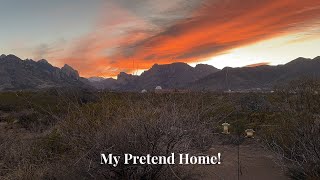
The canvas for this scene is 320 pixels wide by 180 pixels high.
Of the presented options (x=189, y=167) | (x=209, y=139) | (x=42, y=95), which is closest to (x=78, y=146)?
(x=189, y=167)

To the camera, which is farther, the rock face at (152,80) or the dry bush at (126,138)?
the rock face at (152,80)

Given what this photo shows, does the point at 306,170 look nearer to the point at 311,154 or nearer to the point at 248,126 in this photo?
the point at 311,154

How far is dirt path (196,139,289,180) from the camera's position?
8.98 m

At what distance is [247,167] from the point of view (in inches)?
398

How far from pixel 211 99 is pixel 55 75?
123m

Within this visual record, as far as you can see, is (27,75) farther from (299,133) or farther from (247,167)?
(299,133)

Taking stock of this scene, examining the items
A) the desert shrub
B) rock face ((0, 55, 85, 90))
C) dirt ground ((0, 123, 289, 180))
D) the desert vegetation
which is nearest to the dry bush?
the desert vegetation

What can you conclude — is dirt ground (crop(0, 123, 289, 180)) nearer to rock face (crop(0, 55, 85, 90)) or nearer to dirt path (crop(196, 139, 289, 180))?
dirt path (crop(196, 139, 289, 180))

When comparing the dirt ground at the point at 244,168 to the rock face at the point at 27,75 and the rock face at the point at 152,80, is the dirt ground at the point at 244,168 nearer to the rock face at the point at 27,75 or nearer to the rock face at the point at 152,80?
the rock face at the point at 152,80

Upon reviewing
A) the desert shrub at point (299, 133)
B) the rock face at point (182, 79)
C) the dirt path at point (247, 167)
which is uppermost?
the rock face at point (182, 79)

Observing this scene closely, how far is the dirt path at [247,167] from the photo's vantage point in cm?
898

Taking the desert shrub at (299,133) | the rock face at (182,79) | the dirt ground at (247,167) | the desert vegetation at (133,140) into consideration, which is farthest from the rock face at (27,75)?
the desert vegetation at (133,140)

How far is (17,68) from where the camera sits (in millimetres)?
121500

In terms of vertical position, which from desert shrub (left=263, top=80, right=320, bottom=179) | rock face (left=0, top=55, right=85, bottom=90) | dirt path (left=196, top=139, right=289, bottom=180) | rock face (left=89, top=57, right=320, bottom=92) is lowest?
dirt path (left=196, top=139, right=289, bottom=180)
